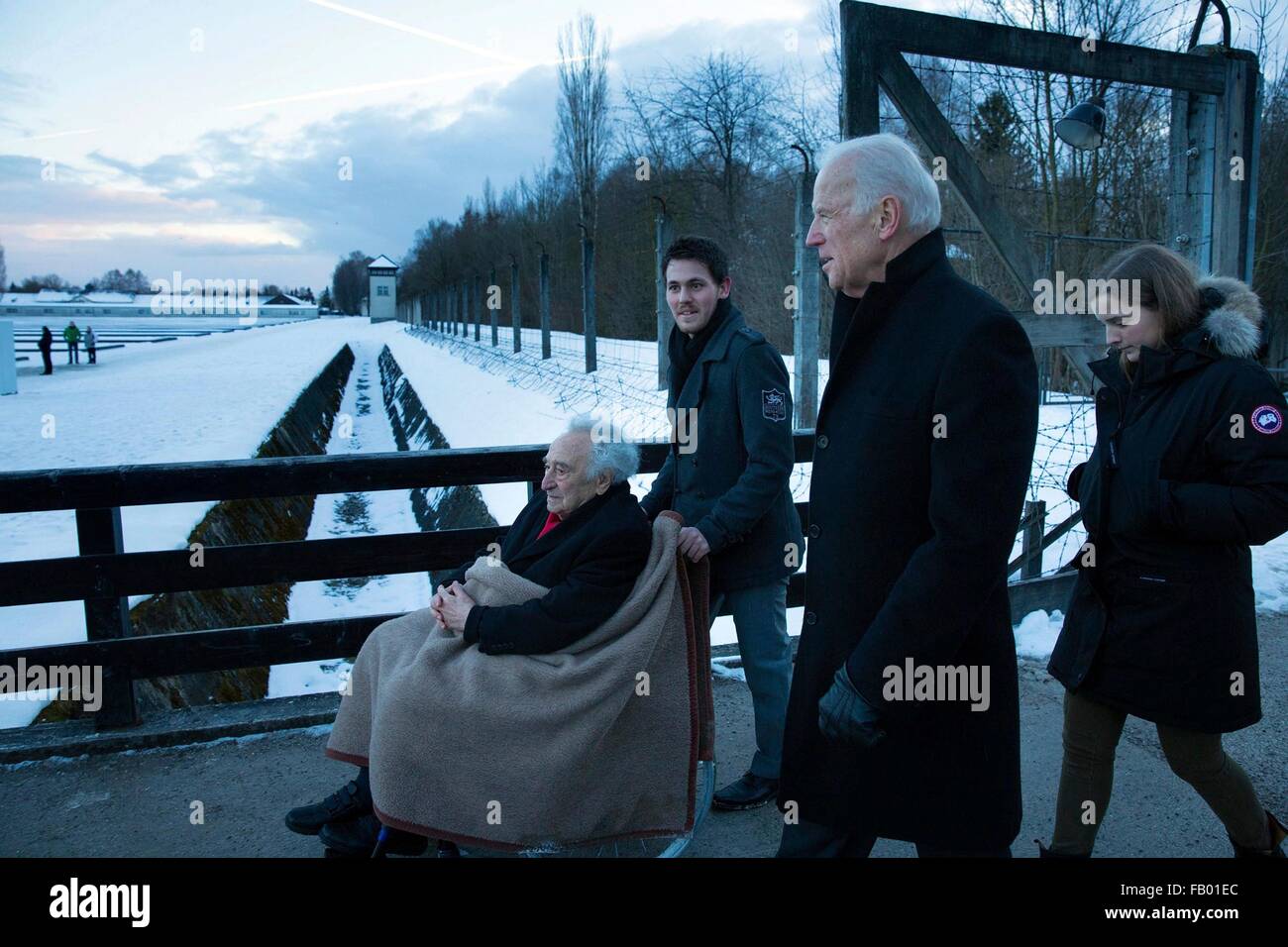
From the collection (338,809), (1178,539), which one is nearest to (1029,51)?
(1178,539)

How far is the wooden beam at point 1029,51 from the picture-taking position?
13.1 ft

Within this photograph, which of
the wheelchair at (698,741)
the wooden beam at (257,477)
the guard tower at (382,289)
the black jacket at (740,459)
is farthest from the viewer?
the guard tower at (382,289)

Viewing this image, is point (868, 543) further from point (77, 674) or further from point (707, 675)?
point (77, 674)

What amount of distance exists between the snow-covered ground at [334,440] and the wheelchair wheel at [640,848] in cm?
265

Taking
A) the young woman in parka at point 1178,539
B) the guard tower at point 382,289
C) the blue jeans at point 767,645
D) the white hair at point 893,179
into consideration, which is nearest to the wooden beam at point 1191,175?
the young woman in parka at point 1178,539

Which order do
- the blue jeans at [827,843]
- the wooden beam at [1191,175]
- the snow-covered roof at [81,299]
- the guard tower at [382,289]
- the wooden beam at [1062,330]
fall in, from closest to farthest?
the blue jeans at [827,843], the wooden beam at [1062,330], the wooden beam at [1191,175], the guard tower at [382,289], the snow-covered roof at [81,299]

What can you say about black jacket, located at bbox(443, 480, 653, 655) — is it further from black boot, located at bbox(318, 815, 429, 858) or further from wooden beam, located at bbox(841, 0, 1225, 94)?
wooden beam, located at bbox(841, 0, 1225, 94)

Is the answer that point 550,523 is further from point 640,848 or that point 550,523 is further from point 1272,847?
point 1272,847

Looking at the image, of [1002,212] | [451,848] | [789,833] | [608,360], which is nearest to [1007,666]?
[789,833]

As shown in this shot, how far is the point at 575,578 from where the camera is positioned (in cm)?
263

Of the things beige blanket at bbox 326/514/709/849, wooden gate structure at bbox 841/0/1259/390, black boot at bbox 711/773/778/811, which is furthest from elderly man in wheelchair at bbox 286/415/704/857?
wooden gate structure at bbox 841/0/1259/390

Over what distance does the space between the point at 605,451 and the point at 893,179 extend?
1.25 meters

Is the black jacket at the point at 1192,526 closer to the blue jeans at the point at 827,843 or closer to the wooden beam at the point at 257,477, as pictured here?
the blue jeans at the point at 827,843

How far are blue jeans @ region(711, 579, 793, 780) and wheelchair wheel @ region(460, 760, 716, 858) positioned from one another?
1.40 feet
